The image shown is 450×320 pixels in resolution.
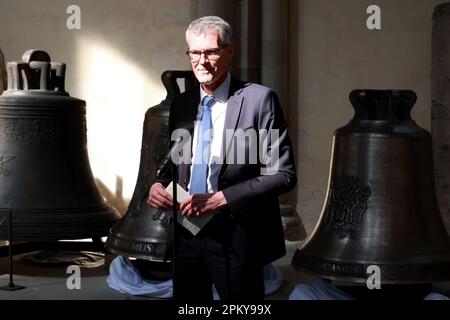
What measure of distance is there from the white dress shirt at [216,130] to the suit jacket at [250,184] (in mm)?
16

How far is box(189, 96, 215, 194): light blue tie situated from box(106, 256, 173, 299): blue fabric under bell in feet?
6.54

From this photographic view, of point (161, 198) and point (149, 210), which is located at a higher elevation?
point (161, 198)

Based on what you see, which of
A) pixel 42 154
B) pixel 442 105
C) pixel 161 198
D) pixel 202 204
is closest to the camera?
pixel 202 204

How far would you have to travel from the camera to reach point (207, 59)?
3.13m

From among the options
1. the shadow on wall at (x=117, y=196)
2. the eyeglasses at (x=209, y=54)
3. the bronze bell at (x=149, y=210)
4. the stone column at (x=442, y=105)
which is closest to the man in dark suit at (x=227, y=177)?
the eyeglasses at (x=209, y=54)

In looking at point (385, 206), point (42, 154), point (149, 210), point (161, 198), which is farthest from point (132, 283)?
point (161, 198)

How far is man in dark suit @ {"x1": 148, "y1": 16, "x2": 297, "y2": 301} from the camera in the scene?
3.14 m

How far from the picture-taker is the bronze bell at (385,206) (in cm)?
461

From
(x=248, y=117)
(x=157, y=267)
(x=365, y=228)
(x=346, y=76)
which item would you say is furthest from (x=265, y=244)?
(x=346, y=76)

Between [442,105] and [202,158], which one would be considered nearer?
[202,158]

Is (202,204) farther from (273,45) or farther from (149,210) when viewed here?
(273,45)

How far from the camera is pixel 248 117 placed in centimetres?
317

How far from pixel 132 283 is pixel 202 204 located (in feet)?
7.28

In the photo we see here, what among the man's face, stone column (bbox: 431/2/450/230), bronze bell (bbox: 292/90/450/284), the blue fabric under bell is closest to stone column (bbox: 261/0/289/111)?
stone column (bbox: 431/2/450/230)
